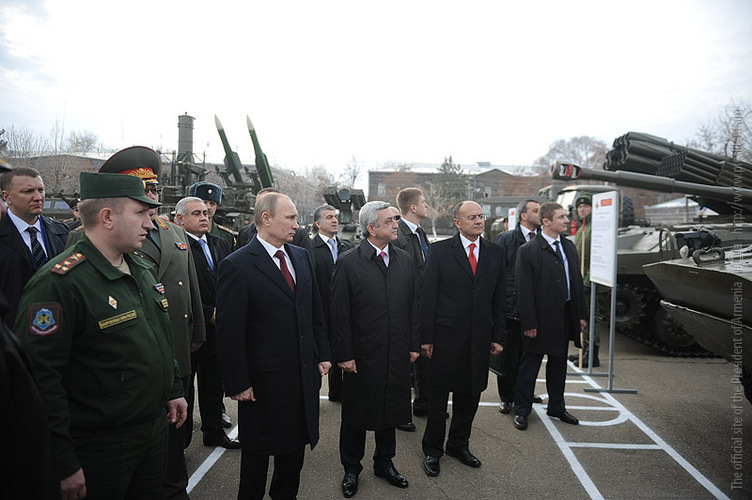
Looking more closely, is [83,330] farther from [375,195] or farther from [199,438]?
[375,195]

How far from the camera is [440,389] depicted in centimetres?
372

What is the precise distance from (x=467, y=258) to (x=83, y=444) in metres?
2.82

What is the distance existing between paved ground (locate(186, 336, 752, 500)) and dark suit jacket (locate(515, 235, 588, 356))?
83cm

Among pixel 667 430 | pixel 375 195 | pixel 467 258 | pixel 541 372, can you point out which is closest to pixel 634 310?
pixel 541 372

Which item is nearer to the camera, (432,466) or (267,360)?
(267,360)

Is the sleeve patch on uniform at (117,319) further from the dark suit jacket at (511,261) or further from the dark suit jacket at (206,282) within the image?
the dark suit jacket at (511,261)

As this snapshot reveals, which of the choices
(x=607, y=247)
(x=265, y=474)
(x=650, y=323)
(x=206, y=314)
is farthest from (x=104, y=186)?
(x=650, y=323)

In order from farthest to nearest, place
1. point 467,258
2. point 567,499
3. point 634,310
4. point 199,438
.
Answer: point 634,310 → point 199,438 → point 467,258 → point 567,499

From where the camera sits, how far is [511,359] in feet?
16.6

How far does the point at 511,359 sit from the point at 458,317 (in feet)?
5.44

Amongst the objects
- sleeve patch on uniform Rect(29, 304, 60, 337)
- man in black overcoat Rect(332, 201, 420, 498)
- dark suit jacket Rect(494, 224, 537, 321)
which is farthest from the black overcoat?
dark suit jacket Rect(494, 224, 537, 321)

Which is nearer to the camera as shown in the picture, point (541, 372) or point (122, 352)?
point (122, 352)

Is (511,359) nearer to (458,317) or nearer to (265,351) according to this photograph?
(458,317)

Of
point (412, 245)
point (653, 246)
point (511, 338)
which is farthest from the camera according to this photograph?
point (653, 246)
